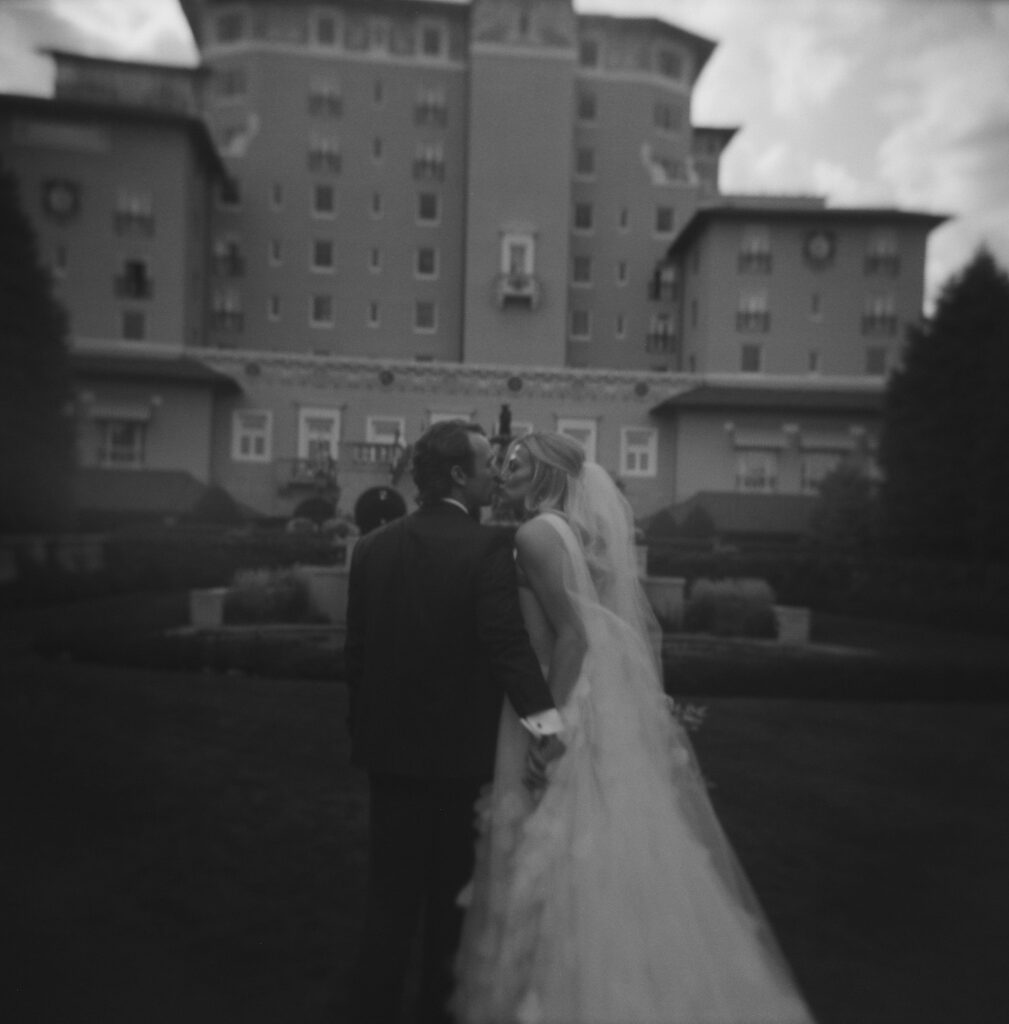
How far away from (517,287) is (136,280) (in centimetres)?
1813

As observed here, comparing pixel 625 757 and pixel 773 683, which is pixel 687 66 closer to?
pixel 773 683

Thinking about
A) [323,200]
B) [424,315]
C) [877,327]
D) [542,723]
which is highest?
[323,200]

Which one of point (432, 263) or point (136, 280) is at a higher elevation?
point (432, 263)

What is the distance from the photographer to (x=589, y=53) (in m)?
60.2

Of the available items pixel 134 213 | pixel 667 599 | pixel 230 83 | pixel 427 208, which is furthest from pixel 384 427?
pixel 667 599

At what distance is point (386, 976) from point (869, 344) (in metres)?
54.5

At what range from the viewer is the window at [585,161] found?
60562 mm

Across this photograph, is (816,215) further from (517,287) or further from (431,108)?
(431,108)

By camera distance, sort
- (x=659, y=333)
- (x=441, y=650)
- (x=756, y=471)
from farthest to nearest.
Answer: (x=659, y=333) → (x=756, y=471) → (x=441, y=650)

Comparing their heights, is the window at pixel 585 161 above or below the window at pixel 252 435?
above

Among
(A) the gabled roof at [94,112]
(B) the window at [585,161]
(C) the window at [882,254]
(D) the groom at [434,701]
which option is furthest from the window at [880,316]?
(D) the groom at [434,701]

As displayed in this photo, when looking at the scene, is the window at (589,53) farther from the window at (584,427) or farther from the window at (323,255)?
the window at (584,427)

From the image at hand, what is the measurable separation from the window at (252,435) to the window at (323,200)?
14284 millimetres

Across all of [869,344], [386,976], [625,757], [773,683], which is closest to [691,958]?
[625,757]
